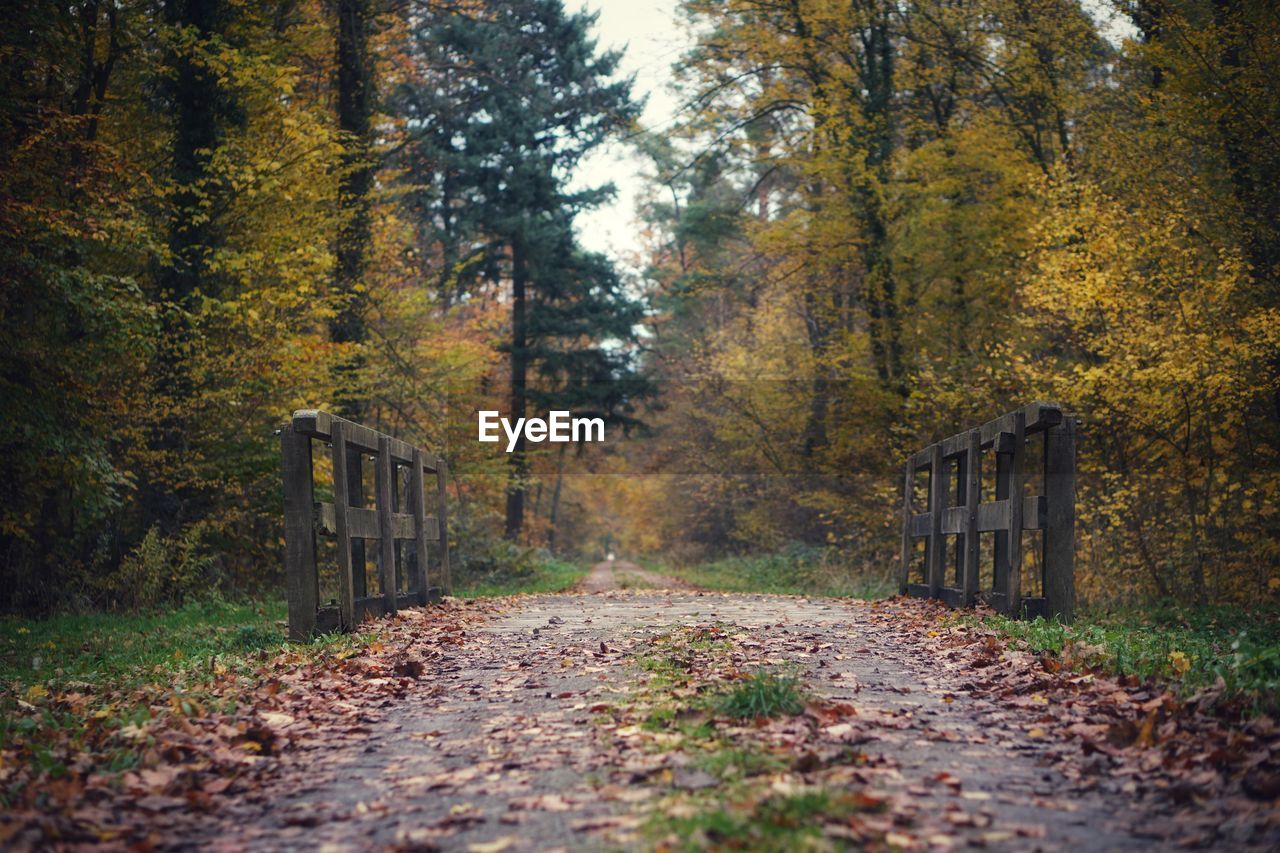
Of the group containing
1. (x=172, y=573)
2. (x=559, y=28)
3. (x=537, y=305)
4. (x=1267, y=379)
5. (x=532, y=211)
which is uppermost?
(x=559, y=28)

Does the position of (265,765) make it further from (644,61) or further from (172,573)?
(644,61)

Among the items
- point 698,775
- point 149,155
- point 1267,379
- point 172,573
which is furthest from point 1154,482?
point 149,155

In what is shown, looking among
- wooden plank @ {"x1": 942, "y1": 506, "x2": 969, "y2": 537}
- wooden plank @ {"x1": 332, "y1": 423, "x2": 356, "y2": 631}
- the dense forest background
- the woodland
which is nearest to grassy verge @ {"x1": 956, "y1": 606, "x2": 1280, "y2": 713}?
the woodland

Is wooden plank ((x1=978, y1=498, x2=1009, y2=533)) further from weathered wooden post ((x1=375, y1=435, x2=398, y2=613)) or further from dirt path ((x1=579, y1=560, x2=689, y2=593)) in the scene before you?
dirt path ((x1=579, y1=560, x2=689, y2=593))

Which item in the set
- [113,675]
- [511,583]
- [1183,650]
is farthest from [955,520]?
[511,583]

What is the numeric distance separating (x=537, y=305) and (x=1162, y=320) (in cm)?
2116

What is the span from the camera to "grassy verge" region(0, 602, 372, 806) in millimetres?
5066

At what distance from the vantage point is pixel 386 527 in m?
10.4

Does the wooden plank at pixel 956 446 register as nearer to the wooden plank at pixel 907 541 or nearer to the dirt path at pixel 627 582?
the wooden plank at pixel 907 541

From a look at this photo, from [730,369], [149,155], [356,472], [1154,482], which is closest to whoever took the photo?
[356,472]

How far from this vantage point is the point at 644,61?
21938 millimetres

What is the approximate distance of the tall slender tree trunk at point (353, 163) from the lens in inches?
767

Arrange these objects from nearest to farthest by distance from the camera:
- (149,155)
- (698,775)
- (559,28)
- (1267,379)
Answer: (698,775)
(1267,379)
(149,155)
(559,28)

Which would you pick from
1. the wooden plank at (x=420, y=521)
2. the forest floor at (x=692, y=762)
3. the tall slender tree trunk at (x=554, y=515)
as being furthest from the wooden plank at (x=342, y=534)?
the tall slender tree trunk at (x=554, y=515)
